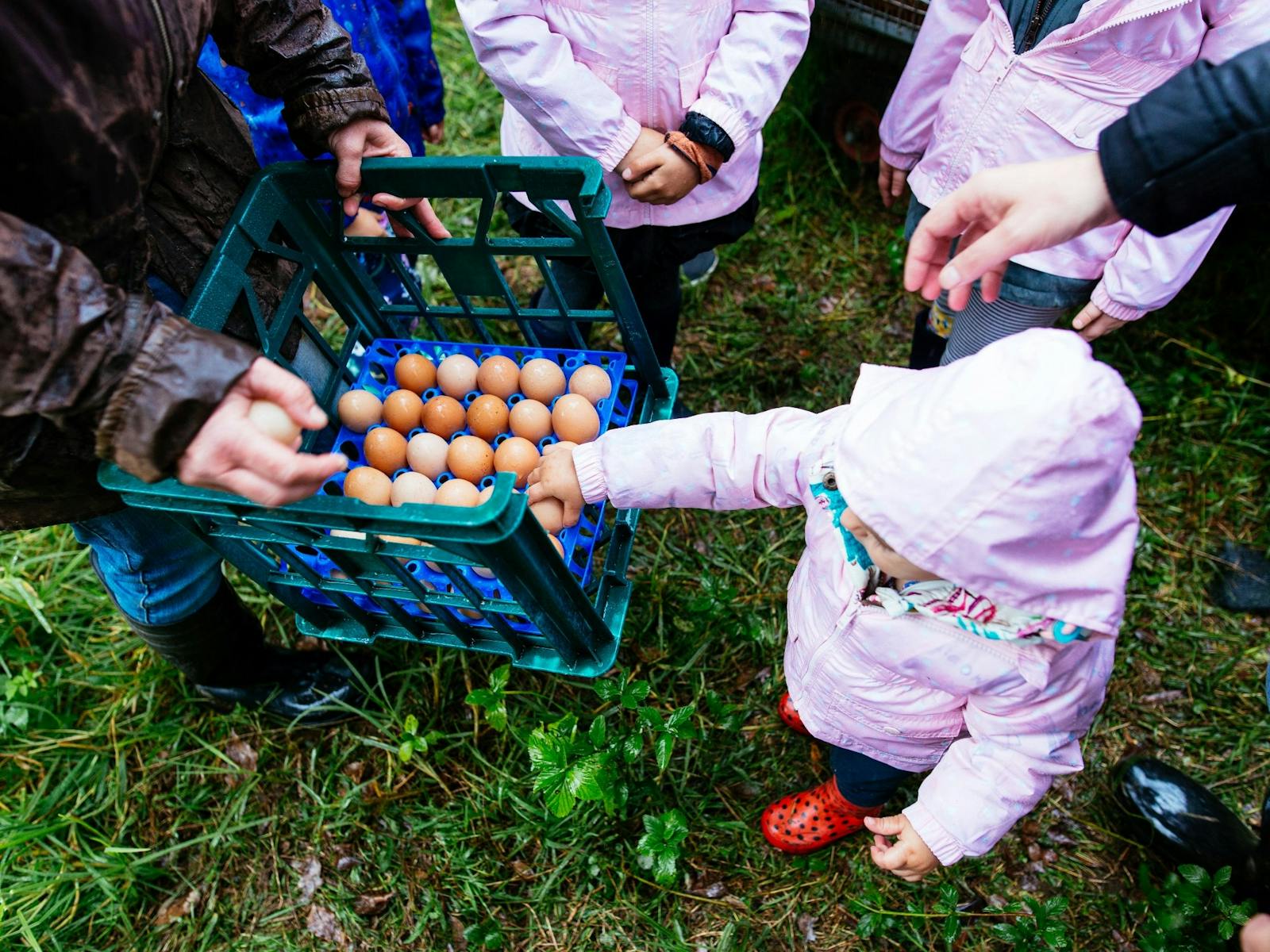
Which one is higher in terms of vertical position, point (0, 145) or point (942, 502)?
point (0, 145)

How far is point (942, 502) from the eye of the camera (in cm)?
112

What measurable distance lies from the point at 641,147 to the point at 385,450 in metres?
0.93

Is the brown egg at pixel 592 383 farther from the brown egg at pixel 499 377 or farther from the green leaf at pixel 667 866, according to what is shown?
the green leaf at pixel 667 866

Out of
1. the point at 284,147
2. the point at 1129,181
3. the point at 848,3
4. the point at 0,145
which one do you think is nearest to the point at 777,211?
the point at 848,3

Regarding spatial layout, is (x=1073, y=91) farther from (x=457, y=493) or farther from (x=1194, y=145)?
(x=457, y=493)

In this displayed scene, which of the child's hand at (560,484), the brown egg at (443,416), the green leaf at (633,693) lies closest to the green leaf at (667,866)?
the green leaf at (633,693)

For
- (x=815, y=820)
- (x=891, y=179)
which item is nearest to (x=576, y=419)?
(x=815, y=820)

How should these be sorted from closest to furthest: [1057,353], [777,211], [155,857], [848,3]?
[1057,353] < [155,857] < [848,3] < [777,211]

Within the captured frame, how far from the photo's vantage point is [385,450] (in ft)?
6.40

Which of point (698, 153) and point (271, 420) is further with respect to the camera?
point (698, 153)

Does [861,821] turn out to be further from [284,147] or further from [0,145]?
[284,147]

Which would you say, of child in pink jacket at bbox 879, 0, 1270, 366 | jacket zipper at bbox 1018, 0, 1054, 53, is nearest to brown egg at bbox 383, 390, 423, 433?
child in pink jacket at bbox 879, 0, 1270, 366

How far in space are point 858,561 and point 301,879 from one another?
173 cm

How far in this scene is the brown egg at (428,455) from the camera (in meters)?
1.96
